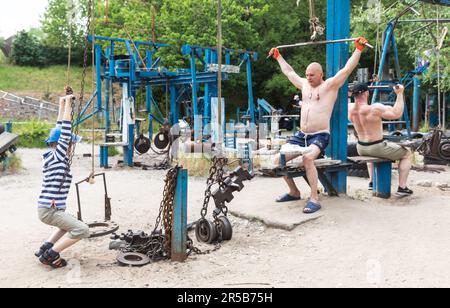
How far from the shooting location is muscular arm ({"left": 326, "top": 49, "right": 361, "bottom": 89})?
19.6 ft

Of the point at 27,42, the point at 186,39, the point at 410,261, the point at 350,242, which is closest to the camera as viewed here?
the point at 410,261

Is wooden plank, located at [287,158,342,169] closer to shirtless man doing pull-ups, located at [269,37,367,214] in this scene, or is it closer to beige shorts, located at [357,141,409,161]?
shirtless man doing pull-ups, located at [269,37,367,214]

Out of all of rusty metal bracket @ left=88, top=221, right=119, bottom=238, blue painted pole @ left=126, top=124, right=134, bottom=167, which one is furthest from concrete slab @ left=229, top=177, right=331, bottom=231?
blue painted pole @ left=126, top=124, right=134, bottom=167

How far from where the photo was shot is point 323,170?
6.40m

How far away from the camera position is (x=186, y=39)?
83.9 ft

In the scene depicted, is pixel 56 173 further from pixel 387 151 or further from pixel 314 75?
pixel 387 151

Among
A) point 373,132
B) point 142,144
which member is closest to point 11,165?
point 142,144

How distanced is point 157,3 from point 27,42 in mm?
14124

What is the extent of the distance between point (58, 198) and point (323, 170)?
332cm

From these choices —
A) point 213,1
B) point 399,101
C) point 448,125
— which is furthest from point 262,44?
point 399,101

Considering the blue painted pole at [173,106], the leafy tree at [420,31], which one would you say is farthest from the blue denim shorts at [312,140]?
the leafy tree at [420,31]

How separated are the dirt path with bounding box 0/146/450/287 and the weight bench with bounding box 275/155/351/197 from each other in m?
0.32

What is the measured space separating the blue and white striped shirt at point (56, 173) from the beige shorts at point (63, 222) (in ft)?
0.18
